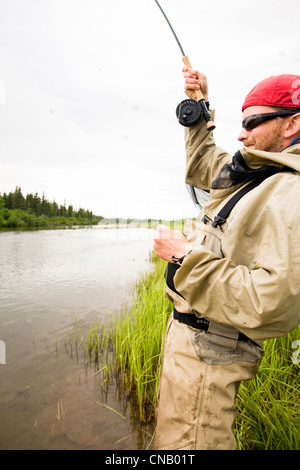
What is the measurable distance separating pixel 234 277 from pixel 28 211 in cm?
6046

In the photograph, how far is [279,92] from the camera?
4.52 feet

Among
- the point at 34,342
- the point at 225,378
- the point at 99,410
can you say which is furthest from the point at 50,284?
the point at 225,378

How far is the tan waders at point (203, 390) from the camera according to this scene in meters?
1.22

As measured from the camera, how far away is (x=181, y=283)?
3.90 ft

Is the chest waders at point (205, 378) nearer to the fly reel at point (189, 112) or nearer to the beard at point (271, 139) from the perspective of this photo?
the beard at point (271, 139)

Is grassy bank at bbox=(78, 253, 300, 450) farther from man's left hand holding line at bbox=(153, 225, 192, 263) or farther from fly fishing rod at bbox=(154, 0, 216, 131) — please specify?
fly fishing rod at bbox=(154, 0, 216, 131)

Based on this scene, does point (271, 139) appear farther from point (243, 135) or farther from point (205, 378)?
point (205, 378)

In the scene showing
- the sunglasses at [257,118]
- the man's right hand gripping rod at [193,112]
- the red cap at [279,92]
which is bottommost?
the sunglasses at [257,118]

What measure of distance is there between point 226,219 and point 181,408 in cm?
109

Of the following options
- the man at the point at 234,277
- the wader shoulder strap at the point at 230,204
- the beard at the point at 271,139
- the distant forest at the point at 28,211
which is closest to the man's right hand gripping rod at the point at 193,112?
the man at the point at 234,277

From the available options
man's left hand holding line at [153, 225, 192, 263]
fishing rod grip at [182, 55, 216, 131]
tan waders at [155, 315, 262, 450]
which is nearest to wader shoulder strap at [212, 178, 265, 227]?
man's left hand holding line at [153, 225, 192, 263]

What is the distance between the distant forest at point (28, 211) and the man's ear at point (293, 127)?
4481 centimetres

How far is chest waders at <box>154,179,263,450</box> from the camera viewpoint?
1227 millimetres

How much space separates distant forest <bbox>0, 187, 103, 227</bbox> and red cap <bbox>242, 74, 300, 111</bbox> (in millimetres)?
44670
